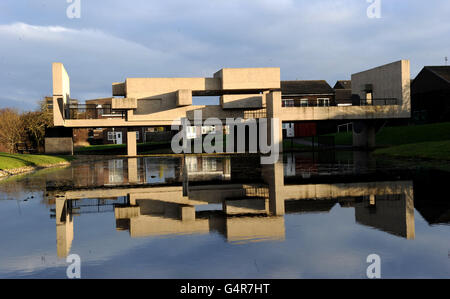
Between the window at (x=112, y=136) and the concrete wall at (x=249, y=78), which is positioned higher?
the concrete wall at (x=249, y=78)

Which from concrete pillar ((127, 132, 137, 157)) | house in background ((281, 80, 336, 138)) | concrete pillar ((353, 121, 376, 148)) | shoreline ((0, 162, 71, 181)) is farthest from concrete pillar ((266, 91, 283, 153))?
shoreline ((0, 162, 71, 181))

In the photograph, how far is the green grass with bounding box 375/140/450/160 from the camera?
2984 centimetres

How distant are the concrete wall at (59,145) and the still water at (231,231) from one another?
124 ft

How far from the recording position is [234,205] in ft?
39.7

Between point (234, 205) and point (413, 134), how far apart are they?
4453 cm

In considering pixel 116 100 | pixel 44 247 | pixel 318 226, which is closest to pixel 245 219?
pixel 318 226

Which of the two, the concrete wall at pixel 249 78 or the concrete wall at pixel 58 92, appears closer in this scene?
the concrete wall at pixel 58 92

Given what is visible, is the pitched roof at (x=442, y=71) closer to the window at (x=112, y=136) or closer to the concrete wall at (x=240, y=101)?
the concrete wall at (x=240, y=101)

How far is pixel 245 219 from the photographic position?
32.3 feet

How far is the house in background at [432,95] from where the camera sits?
183 feet

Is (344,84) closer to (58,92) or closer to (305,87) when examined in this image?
(305,87)

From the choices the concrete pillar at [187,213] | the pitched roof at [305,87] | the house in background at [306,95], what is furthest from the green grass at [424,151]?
the pitched roof at [305,87]

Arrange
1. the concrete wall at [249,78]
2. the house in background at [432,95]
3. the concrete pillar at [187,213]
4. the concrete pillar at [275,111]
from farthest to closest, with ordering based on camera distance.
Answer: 1. the house in background at [432,95]
2. the concrete wall at [249,78]
3. the concrete pillar at [275,111]
4. the concrete pillar at [187,213]

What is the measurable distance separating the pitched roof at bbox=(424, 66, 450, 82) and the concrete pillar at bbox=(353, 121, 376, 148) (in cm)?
1415
